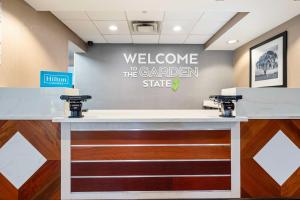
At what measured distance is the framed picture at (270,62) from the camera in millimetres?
A: 3938

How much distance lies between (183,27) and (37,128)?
3.84 meters

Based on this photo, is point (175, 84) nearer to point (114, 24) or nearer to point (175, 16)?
point (175, 16)

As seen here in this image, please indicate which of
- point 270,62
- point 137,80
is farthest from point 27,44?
point 270,62

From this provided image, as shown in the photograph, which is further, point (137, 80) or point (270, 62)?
point (137, 80)

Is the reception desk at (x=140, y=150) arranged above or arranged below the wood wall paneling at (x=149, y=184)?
above

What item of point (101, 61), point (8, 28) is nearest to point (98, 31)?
point (101, 61)

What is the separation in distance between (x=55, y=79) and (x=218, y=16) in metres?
3.38

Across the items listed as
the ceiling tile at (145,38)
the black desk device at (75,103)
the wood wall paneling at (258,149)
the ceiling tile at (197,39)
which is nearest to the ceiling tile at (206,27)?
the ceiling tile at (197,39)

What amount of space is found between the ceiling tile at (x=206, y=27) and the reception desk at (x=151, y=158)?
10.3ft

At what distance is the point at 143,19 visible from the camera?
4250 mm

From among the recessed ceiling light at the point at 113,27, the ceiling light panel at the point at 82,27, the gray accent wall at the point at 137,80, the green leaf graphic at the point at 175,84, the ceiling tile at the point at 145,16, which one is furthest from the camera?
the green leaf graphic at the point at 175,84

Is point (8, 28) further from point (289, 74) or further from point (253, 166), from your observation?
point (289, 74)

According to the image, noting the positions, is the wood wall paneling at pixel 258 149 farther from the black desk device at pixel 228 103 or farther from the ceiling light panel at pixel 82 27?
the ceiling light panel at pixel 82 27

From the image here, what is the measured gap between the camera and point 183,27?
4738 mm
